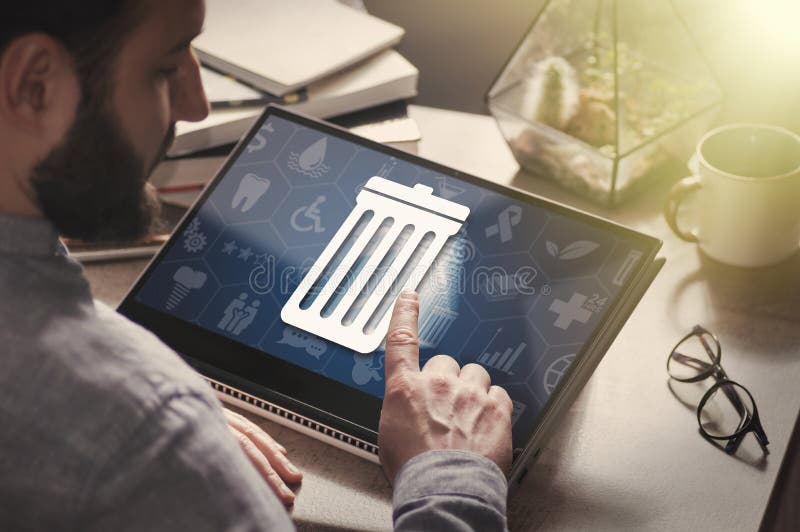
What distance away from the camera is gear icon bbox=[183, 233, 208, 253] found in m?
1.02

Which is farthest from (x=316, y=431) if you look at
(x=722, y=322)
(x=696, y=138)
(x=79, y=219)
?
(x=696, y=138)

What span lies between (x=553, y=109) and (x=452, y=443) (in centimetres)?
50

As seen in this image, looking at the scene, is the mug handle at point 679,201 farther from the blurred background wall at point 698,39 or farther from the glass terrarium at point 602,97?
the blurred background wall at point 698,39

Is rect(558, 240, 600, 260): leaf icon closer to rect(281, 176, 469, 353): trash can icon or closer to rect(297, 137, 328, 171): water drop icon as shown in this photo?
rect(281, 176, 469, 353): trash can icon

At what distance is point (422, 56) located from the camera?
1392mm

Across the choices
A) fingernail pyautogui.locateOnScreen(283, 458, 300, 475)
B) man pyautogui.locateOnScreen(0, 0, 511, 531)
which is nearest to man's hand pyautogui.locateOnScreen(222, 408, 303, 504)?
fingernail pyautogui.locateOnScreen(283, 458, 300, 475)

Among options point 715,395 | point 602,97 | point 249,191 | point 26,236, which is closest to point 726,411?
point 715,395

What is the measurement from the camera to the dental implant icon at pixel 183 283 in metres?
0.99

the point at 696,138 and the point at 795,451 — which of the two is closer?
the point at 795,451

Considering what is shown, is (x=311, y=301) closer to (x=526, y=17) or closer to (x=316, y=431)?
(x=316, y=431)

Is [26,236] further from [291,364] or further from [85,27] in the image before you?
[291,364]

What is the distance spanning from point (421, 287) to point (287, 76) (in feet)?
1.27

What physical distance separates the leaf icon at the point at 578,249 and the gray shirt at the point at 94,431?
0.39 meters

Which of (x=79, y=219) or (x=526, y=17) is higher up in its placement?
(x=79, y=219)
